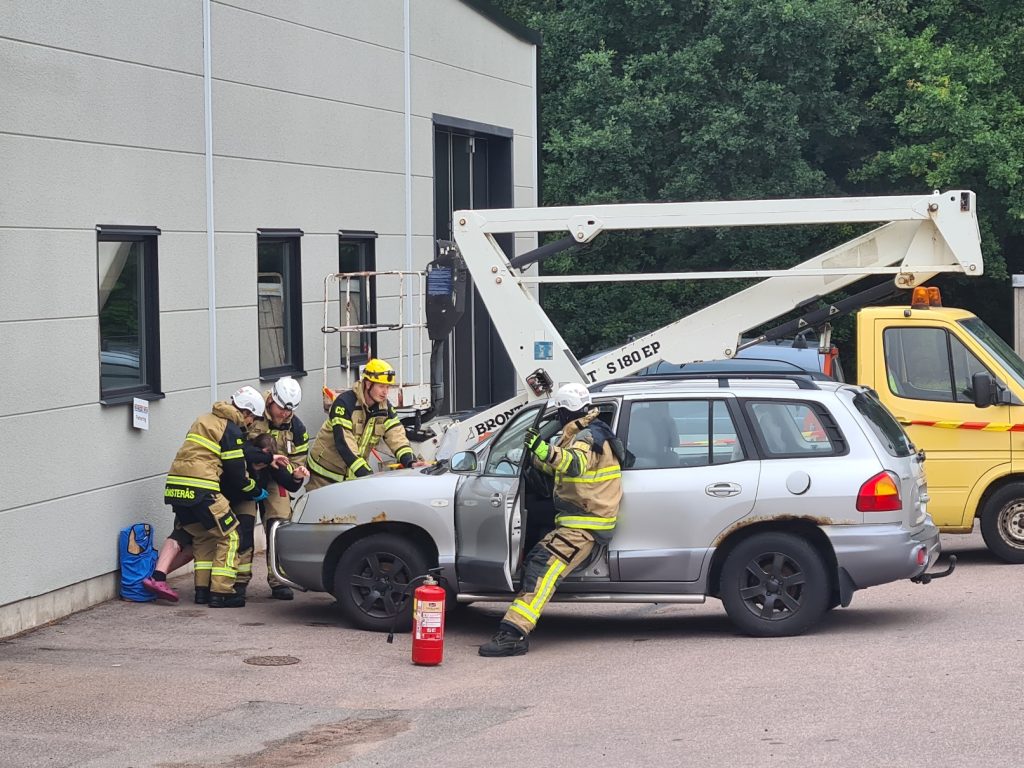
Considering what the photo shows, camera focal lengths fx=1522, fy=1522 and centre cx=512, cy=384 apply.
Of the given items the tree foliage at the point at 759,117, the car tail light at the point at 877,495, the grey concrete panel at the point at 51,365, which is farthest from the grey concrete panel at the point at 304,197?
the tree foliage at the point at 759,117

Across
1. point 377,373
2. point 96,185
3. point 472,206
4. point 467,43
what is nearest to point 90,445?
point 96,185

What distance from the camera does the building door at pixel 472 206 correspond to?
20.7 m

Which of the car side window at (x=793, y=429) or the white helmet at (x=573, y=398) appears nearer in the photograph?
the white helmet at (x=573, y=398)

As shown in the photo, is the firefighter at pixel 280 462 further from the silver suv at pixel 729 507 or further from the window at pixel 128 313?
the silver suv at pixel 729 507

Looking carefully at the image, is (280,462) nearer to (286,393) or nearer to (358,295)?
(286,393)

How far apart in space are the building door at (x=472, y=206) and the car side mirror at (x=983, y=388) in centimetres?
904

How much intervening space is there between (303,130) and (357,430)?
4.46 metres

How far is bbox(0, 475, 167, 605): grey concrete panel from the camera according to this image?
10.7m

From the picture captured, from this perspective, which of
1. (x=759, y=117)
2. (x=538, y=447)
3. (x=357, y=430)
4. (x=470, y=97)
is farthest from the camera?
(x=759, y=117)

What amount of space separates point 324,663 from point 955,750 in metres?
4.25

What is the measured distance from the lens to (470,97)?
69.1ft

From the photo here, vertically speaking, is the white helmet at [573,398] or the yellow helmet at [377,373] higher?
the yellow helmet at [377,373]

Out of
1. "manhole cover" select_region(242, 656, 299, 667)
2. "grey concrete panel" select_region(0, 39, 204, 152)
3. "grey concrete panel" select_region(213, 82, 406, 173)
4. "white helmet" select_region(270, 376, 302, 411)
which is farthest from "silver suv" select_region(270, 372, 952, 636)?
"grey concrete panel" select_region(213, 82, 406, 173)

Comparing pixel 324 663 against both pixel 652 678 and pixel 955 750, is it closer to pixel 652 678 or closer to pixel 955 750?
pixel 652 678
